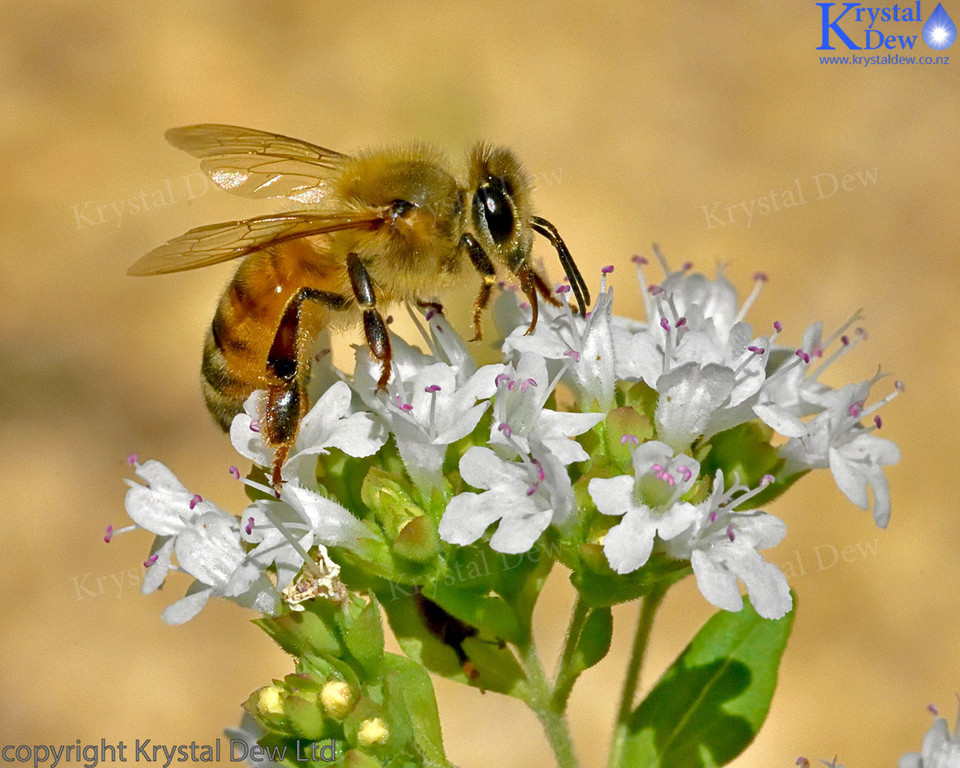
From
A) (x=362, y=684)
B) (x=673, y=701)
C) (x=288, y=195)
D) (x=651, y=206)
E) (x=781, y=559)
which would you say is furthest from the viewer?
(x=651, y=206)

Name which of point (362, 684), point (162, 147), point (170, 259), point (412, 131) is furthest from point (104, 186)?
point (362, 684)

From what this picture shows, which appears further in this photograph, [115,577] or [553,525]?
[115,577]

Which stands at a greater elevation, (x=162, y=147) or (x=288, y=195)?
(x=162, y=147)

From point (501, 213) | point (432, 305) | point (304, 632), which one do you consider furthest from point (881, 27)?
point (304, 632)

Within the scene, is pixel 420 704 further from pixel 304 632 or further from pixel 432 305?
pixel 432 305

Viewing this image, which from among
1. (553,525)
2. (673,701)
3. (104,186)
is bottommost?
(673,701)

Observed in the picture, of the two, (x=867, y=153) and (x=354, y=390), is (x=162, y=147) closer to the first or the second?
(x=867, y=153)

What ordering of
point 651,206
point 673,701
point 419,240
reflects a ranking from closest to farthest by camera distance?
point 419,240, point 673,701, point 651,206

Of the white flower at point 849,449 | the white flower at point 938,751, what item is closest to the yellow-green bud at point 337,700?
the white flower at point 849,449
